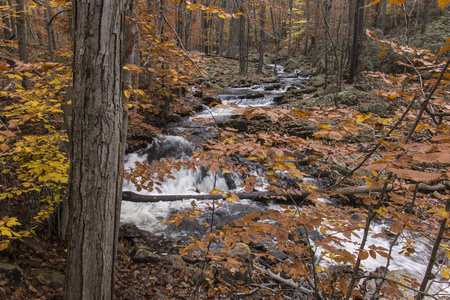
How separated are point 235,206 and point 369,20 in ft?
83.7

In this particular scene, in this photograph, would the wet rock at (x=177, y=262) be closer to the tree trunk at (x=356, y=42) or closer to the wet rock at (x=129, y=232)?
the wet rock at (x=129, y=232)

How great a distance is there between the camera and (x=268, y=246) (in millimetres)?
4469

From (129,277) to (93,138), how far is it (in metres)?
2.86

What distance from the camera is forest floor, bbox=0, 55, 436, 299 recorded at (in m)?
2.85

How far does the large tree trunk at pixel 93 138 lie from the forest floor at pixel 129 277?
1233mm

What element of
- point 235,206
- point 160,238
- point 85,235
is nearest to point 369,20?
point 235,206

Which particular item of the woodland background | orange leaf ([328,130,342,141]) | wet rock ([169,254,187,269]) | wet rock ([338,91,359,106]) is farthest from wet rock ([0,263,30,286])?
wet rock ([338,91,359,106])

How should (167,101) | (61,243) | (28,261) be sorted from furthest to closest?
1. (167,101)
2. (61,243)
3. (28,261)

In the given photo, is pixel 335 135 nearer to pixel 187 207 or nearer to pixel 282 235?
pixel 282 235

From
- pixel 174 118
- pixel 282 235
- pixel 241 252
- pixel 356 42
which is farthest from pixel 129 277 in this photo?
pixel 356 42

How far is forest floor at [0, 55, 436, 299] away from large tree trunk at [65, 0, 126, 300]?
4.04ft

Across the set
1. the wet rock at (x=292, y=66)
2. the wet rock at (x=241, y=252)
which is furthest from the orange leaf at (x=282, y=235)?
A: the wet rock at (x=292, y=66)

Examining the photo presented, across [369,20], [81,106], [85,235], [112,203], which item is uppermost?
[369,20]

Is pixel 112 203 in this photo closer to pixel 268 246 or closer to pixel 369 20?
pixel 268 246
